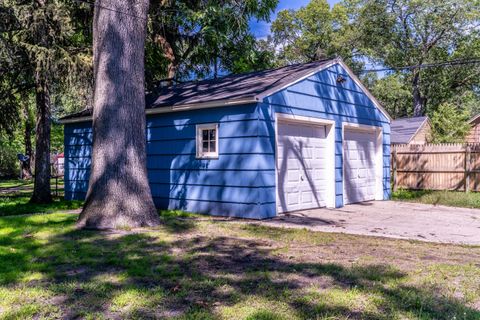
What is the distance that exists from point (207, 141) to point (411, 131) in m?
19.0

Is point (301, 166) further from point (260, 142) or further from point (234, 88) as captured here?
point (234, 88)

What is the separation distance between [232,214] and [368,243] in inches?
135

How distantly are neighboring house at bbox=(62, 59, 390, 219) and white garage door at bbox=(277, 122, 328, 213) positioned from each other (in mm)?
23

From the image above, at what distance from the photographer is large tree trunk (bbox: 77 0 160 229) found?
6.91m

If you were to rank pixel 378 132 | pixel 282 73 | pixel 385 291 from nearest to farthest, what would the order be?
1. pixel 385 291
2. pixel 282 73
3. pixel 378 132

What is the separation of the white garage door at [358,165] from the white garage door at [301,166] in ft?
3.92

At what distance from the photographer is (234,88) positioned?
384 inches

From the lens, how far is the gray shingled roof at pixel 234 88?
8.80 m

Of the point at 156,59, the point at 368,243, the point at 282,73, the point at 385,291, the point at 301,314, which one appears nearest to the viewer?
the point at 301,314

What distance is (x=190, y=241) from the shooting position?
6.04 meters

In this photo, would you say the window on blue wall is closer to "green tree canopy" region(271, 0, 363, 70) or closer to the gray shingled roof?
the gray shingled roof

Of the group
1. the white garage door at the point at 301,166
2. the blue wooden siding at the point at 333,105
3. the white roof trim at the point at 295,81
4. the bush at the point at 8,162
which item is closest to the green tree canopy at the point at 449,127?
the blue wooden siding at the point at 333,105

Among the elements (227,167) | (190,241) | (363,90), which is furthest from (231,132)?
(363,90)

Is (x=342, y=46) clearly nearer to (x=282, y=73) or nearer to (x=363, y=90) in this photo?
(x=363, y=90)
